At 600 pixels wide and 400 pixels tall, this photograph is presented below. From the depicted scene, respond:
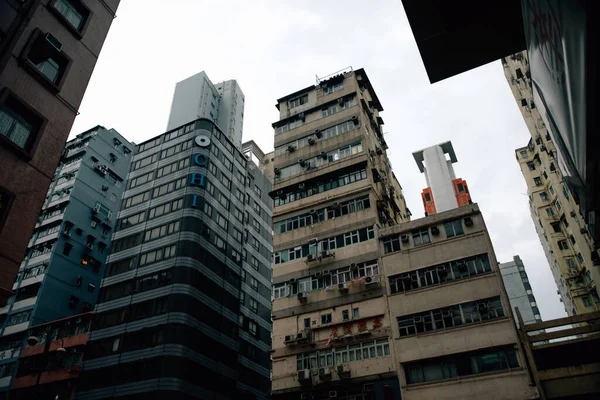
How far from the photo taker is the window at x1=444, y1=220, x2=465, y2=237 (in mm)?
29616

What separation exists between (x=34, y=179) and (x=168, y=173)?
1342 inches

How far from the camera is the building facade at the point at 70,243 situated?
170 feet

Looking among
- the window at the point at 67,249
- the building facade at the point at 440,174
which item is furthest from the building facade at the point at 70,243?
the building facade at the point at 440,174

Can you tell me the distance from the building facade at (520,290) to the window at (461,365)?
87129mm

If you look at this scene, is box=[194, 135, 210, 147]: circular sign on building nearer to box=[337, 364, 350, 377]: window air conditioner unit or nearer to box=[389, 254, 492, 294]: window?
box=[389, 254, 492, 294]: window

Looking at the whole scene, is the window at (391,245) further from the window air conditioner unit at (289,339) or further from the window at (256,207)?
the window at (256,207)

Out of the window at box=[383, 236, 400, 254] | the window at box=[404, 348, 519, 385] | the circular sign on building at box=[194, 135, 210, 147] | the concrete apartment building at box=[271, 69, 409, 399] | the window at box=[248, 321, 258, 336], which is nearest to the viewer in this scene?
the window at box=[404, 348, 519, 385]

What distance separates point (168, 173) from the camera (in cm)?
5141

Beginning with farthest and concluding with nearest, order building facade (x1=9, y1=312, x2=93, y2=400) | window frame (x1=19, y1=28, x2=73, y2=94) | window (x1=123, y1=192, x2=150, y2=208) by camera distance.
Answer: window (x1=123, y1=192, x2=150, y2=208) → building facade (x1=9, y1=312, x2=93, y2=400) → window frame (x1=19, y1=28, x2=73, y2=94)

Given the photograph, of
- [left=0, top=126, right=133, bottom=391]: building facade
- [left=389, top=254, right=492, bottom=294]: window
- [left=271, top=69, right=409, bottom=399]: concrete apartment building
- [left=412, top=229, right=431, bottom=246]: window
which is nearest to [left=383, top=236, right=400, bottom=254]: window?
[left=271, top=69, right=409, bottom=399]: concrete apartment building

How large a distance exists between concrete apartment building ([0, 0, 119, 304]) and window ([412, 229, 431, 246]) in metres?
22.6

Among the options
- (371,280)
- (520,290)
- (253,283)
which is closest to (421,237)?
(371,280)

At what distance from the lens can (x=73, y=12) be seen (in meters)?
21.5

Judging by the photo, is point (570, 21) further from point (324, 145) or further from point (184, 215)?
point (184, 215)
